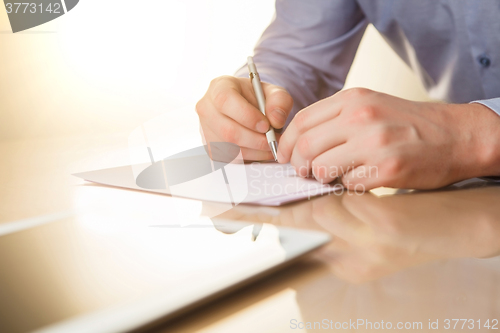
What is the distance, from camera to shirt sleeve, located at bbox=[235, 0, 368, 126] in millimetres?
735

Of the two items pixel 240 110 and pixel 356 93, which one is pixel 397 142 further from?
pixel 240 110

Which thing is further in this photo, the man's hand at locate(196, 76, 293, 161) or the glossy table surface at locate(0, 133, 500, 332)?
the man's hand at locate(196, 76, 293, 161)

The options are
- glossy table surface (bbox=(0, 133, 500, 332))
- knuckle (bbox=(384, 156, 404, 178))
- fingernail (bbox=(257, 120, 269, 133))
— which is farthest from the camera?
fingernail (bbox=(257, 120, 269, 133))

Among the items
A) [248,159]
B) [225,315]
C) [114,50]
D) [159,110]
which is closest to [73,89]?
[114,50]

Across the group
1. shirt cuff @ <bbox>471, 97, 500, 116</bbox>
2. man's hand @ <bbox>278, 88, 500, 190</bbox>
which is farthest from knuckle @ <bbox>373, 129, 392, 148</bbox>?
shirt cuff @ <bbox>471, 97, 500, 116</bbox>

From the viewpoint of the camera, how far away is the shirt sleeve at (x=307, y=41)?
735 mm

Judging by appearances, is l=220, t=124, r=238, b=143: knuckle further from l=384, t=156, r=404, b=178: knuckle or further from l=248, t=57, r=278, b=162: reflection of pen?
l=384, t=156, r=404, b=178: knuckle

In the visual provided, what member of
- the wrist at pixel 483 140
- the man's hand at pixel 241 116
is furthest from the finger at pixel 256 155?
the wrist at pixel 483 140

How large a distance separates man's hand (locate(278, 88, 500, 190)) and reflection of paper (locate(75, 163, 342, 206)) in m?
0.02

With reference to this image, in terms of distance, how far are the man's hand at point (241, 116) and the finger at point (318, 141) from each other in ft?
0.26

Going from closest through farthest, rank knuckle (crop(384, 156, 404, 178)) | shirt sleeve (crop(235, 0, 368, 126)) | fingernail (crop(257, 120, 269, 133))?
knuckle (crop(384, 156, 404, 178)) → fingernail (crop(257, 120, 269, 133)) → shirt sleeve (crop(235, 0, 368, 126))

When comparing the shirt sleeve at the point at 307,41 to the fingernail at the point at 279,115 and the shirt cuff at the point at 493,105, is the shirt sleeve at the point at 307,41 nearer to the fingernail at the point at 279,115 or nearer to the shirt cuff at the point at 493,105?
the fingernail at the point at 279,115

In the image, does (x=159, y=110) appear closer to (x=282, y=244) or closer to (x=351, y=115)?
(x=351, y=115)

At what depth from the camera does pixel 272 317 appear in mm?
151
